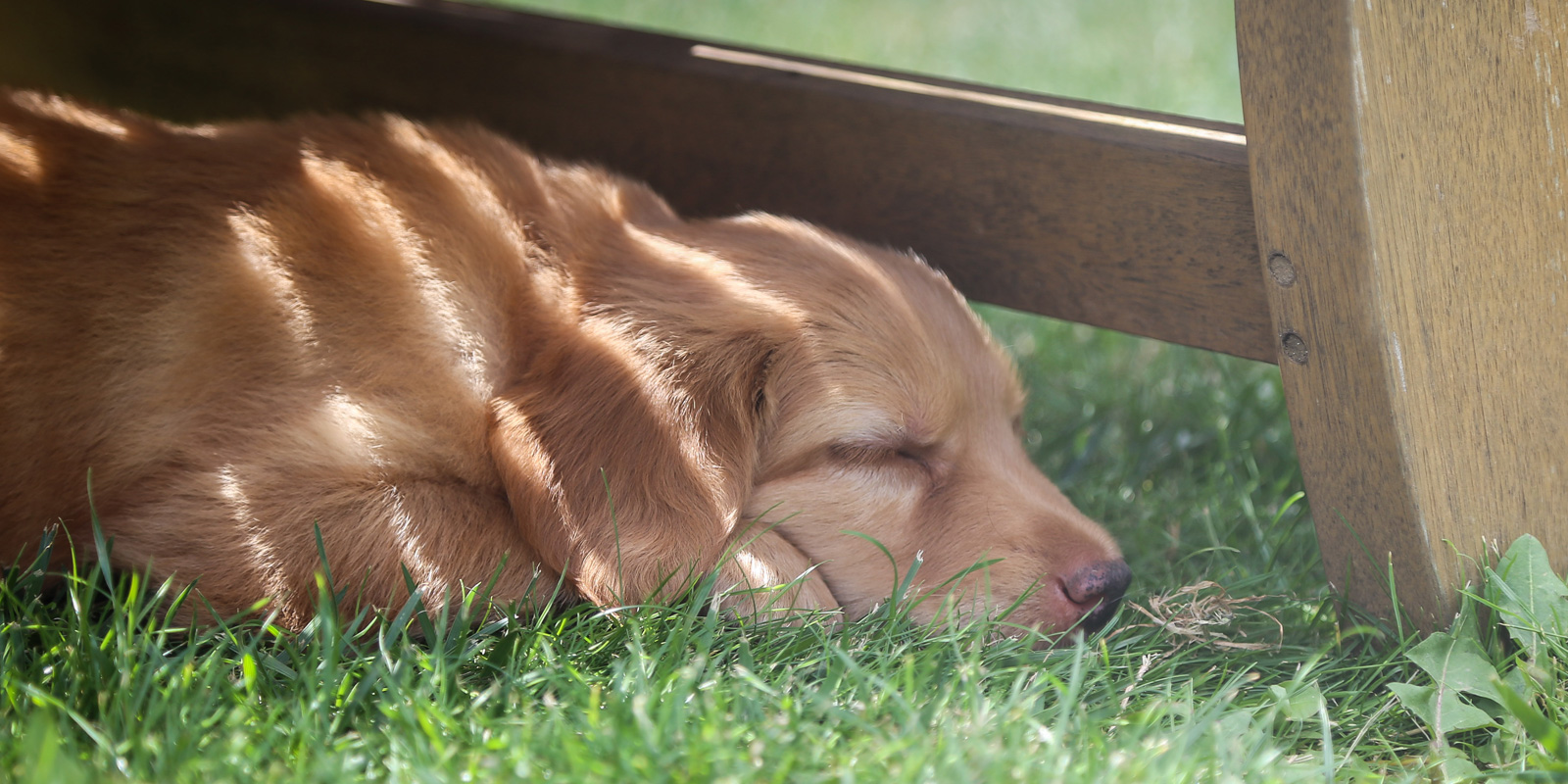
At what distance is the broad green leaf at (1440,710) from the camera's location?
1.98m

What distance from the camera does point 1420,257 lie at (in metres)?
2.03

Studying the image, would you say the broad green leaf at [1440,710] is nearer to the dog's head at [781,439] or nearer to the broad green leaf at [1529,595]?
the broad green leaf at [1529,595]

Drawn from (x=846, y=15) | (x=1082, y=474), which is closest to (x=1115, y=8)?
(x=846, y=15)

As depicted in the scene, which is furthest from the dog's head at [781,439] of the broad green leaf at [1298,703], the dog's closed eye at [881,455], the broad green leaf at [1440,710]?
the broad green leaf at [1440,710]

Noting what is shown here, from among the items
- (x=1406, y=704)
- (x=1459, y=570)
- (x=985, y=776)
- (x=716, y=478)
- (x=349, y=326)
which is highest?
(x=349, y=326)

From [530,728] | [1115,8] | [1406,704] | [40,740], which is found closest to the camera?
[40,740]

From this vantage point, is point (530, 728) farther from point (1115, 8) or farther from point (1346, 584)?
point (1115, 8)

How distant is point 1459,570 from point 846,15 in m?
8.66

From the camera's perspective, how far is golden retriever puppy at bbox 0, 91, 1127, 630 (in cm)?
214

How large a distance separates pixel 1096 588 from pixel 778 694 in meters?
0.79

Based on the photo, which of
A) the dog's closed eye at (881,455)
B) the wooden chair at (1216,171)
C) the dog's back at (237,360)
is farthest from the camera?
the dog's closed eye at (881,455)

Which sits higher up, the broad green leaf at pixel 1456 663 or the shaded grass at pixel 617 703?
the shaded grass at pixel 617 703

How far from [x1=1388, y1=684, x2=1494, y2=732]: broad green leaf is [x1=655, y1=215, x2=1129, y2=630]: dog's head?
1.78 feet

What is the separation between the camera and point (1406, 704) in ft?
6.69
